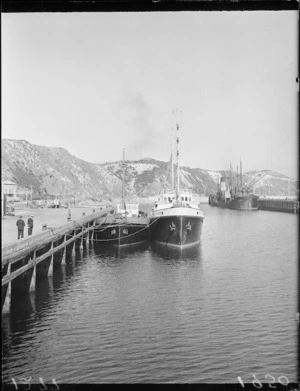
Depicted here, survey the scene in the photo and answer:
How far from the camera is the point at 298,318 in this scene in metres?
4.83

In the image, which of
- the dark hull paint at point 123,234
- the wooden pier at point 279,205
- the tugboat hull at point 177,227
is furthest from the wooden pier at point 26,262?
the wooden pier at point 279,205

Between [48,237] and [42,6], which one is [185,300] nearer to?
[48,237]

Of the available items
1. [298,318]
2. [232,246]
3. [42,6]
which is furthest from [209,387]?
[232,246]

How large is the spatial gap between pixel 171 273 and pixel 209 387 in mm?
24808

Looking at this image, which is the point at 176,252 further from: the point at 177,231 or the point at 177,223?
the point at 177,223

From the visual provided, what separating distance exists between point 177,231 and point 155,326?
24.5m

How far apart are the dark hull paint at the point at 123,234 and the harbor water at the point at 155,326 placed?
11.9 meters

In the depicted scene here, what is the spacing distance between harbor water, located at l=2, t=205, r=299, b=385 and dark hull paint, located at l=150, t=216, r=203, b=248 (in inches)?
378

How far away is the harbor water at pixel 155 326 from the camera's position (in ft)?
43.7

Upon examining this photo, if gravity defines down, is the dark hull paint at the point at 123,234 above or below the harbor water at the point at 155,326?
above

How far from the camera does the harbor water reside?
43.7 feet

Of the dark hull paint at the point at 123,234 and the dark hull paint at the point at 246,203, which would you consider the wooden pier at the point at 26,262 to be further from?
the dark hull paint at the point at 246,203

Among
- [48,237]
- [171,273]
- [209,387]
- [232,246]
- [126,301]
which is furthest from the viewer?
[232,246]

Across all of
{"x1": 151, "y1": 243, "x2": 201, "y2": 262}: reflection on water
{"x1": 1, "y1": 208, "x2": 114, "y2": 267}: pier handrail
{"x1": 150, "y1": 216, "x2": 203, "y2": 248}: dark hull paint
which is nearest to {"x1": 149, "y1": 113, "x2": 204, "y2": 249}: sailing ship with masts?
{"x1": 150, "y1": 216, "x2": 203, "y2": 248}: dark hull paint
